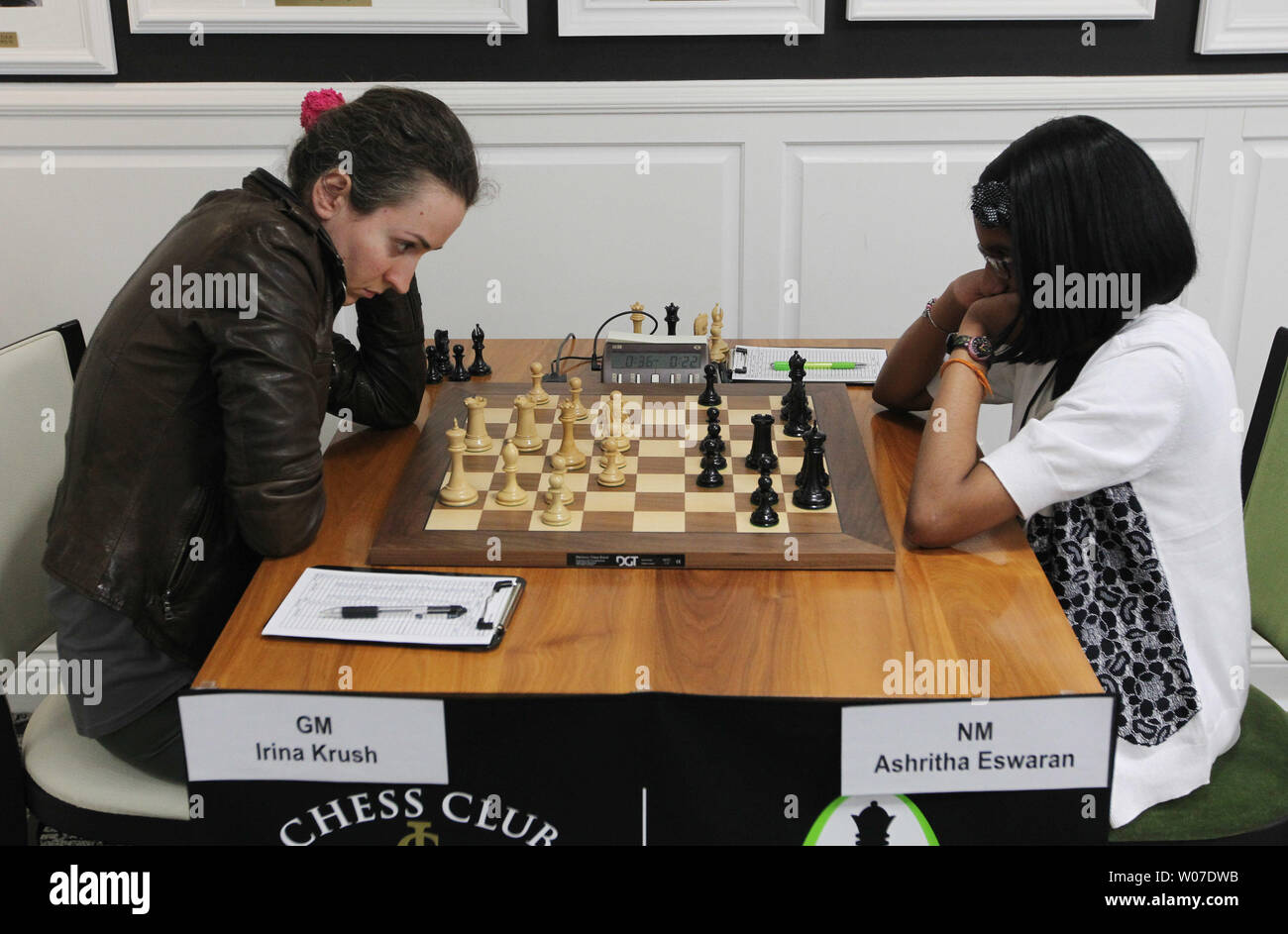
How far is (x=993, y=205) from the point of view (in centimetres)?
184

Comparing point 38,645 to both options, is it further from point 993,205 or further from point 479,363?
point 993,205

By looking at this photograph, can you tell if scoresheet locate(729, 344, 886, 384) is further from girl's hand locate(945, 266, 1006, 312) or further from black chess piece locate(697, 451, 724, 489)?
black chess piece locate(697, 451, 724, 489)

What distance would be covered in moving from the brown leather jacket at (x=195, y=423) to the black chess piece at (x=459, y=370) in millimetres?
772

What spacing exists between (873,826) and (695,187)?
2291 millimetres

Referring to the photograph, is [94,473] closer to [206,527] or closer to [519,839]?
[206,527]

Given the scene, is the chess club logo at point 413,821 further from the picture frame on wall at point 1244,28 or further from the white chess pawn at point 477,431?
the picture frame on wall at point 1244,28

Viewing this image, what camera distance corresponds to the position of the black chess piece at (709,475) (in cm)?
191

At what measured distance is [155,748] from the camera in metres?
1.84

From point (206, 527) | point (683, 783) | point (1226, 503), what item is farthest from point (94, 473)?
point (1226, 503)

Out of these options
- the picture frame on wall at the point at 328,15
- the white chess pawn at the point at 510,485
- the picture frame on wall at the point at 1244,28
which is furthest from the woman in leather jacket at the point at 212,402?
the picture frame on wall at the point at 1244,28

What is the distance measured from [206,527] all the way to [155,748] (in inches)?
14.5

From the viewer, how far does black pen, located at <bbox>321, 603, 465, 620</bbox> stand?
157 cm

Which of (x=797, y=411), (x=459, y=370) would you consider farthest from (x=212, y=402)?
(x=797, y=411)

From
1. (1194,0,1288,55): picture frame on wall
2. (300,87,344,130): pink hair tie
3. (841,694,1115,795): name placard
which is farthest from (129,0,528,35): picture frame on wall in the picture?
(841,694,1115,795): name placard
